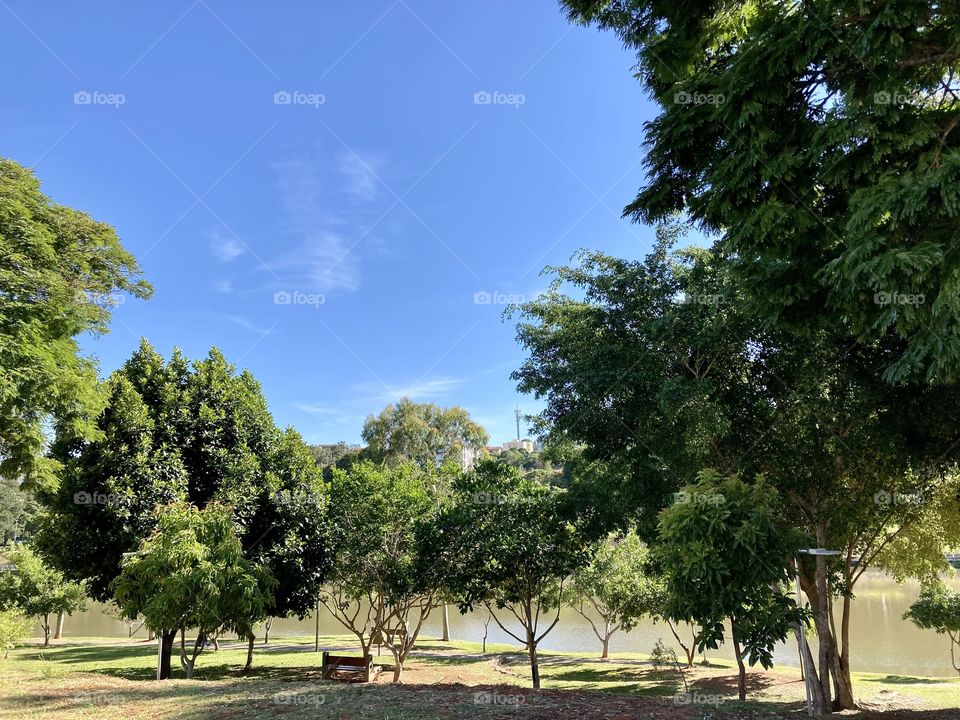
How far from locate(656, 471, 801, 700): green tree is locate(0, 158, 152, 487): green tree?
409 inches

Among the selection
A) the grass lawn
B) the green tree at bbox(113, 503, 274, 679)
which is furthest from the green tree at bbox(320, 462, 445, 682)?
the green tree at bbox(113, 503, 274, 679)

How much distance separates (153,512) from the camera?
13.8 m

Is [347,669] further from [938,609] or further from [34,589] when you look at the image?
[34,589]

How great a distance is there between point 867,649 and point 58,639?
131ft

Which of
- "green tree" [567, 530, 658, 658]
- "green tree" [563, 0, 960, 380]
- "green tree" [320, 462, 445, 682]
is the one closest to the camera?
"green tree" [563, 0, 960, 380]

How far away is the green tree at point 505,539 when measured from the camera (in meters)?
14.8

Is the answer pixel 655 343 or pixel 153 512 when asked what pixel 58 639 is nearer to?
pixel 153 512

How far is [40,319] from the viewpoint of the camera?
33.3 feet

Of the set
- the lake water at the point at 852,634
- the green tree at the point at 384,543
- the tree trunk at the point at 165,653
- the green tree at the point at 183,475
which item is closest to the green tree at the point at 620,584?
the lake water at the point at 852,634

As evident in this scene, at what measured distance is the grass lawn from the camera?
7.94 metres

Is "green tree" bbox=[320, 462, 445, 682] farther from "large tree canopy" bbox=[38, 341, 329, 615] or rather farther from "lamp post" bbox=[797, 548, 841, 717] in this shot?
"lamp post" bbox=[797, 548, 841, 717]

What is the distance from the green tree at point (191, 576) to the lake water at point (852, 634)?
19850 mm

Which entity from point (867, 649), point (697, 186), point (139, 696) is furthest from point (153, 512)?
point (867, 649)

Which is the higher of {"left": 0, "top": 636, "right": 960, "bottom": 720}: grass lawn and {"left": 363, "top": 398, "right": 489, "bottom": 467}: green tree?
{"left": 363, "top": 398, "right": 489, "bottom": 467}: green tree
